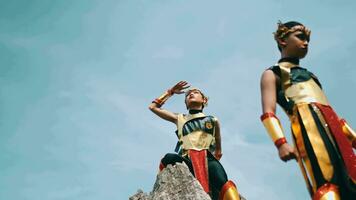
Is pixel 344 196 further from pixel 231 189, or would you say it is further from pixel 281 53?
pixel 231 189

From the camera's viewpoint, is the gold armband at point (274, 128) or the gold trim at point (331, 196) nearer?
the gold trim at point (331, 196)

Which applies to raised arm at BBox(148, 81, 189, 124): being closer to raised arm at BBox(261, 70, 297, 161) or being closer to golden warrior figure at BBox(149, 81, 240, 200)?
golden warrior figure at BBox(149, 81, 240, 200)

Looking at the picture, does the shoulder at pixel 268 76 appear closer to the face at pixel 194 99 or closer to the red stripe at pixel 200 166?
the red stripe at pixel 200 166

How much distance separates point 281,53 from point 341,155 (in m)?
1.17

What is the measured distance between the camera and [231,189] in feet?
21.2

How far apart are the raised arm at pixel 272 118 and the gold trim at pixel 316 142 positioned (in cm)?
20

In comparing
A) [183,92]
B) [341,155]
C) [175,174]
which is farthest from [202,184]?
[341,155]

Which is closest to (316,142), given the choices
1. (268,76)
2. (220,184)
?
(268,76)

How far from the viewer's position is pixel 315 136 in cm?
362

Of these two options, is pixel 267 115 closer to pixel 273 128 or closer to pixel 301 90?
pixel 273 128

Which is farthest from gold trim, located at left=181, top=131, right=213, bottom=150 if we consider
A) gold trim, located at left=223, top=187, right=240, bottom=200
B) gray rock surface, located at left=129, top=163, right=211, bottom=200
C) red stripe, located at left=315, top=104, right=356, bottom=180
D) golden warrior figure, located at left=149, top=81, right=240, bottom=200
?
red stripe, located at left=315, top=104, right=356, bottom=180

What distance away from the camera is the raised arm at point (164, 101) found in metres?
7.85

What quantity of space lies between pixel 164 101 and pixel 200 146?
4.46ft

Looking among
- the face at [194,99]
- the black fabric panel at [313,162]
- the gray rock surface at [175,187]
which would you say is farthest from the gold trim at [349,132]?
the face at [194,99]
